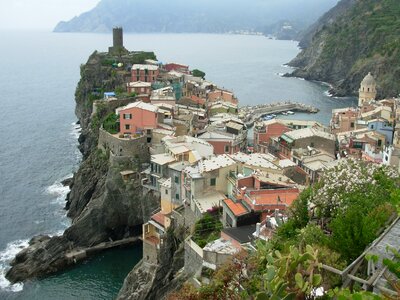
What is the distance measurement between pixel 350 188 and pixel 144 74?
5205 centimetres

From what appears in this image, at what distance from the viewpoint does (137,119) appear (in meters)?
Result: 47.4

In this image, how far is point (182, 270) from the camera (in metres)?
28.5

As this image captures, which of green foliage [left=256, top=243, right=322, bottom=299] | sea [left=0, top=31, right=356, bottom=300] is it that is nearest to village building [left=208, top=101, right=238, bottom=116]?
sea [left=0, top=31, right=356, bottom=300]

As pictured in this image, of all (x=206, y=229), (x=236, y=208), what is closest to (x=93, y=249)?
(x=206, y=229)

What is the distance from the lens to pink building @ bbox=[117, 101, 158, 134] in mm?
47344

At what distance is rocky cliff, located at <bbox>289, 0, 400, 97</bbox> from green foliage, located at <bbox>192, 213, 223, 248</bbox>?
259 ft

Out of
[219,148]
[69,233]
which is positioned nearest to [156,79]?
[219,148]

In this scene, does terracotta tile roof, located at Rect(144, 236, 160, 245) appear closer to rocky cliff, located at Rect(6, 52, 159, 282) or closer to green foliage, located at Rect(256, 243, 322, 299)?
rocky cliff, located at Rect(6, 52, 159, 282)

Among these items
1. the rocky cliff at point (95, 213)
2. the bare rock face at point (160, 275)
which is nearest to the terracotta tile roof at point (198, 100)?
the rocky cliff at point (95, 213)

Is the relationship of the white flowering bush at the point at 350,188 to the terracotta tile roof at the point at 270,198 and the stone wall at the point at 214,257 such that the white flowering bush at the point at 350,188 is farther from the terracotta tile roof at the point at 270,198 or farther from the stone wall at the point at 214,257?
the terracotta tile roof at the point at 270,198

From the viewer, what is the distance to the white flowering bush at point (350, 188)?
1900 centimetres

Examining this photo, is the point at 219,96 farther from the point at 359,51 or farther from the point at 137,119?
the point at 359,51

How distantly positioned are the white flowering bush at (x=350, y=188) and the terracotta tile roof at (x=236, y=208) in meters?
6.24

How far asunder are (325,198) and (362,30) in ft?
411
